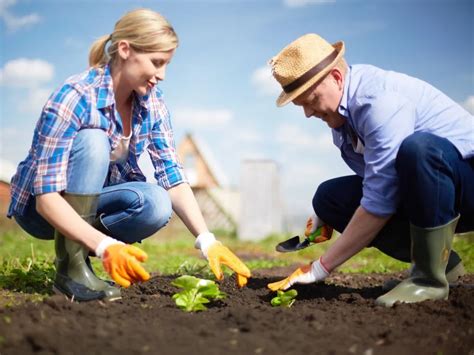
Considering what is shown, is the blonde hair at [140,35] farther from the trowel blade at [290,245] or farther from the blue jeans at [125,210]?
the trowel blade at [290,245]

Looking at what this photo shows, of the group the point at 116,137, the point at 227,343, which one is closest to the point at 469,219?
the point at 227,343

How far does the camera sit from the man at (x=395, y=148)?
A: 2.33m

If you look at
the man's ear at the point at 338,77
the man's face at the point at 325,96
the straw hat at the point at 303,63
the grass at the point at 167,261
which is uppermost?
the straw hat at the point at 303,63

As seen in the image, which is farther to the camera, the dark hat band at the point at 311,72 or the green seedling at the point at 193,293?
the dark hat band at the point at 311,72

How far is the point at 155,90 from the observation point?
112 inches

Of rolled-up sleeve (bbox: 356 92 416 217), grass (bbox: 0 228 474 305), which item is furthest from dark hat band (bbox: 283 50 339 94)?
grass (bbox: 0 228 474 305)

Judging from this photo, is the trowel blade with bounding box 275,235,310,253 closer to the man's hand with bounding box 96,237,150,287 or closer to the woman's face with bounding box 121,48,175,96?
the man's hand with bounding box 96,237,150,287

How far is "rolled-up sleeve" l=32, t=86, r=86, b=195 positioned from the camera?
7.63 ft

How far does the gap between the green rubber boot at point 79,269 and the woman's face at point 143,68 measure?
0.53m

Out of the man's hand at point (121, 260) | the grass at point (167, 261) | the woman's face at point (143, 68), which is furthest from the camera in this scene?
the grass at point (167, 261)

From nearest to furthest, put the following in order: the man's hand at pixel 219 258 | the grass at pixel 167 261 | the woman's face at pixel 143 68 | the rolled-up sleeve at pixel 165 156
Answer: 1. the woman's face at pixel 143 68
2. the man's hand at pixel 219 258
3. the rolled-up sleeve at pixel 165 156
4. the grass at pixel 167 261

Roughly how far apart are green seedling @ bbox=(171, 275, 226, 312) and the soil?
4 centimetres

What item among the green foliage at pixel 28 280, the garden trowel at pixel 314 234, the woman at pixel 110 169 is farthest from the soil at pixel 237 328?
the green foliage at pixel 28 280

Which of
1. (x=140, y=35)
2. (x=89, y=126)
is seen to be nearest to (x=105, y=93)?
(x=89, y=126)
